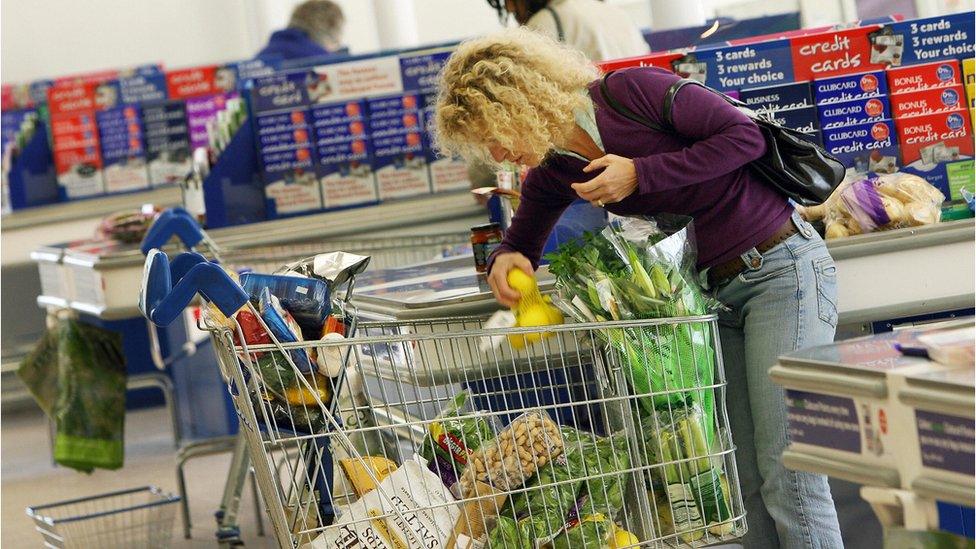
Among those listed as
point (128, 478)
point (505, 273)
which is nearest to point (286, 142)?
point (128, 478)

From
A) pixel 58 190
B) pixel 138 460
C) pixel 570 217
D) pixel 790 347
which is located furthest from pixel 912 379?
pixel 58 190

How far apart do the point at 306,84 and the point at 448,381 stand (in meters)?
3.34

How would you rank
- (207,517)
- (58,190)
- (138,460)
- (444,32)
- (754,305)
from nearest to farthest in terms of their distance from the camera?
1. (754,305)
2. (207,517)
3. (138,460)
4. (58,190)
5. (444,32)

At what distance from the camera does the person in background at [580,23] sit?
4254mm

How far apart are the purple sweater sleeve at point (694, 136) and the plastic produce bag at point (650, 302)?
112mm

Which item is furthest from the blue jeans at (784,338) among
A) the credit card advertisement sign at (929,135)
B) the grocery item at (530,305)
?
the credit card advertisement sign at (929,135)

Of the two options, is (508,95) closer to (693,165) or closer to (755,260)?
(693,165)

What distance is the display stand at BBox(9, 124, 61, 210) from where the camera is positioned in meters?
7.69

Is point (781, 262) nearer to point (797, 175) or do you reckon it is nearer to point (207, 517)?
point (797, 175)

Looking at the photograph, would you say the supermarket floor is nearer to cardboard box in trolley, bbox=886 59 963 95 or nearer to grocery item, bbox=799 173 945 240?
grocery item, bbox=799 173 945 240

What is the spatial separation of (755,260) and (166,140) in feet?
17.4

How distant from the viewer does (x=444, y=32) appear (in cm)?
1277

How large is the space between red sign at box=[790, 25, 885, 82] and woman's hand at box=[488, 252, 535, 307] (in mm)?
999

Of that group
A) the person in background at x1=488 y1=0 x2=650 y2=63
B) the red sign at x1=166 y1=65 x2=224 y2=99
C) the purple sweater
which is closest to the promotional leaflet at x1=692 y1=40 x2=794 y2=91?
the purple sweater
